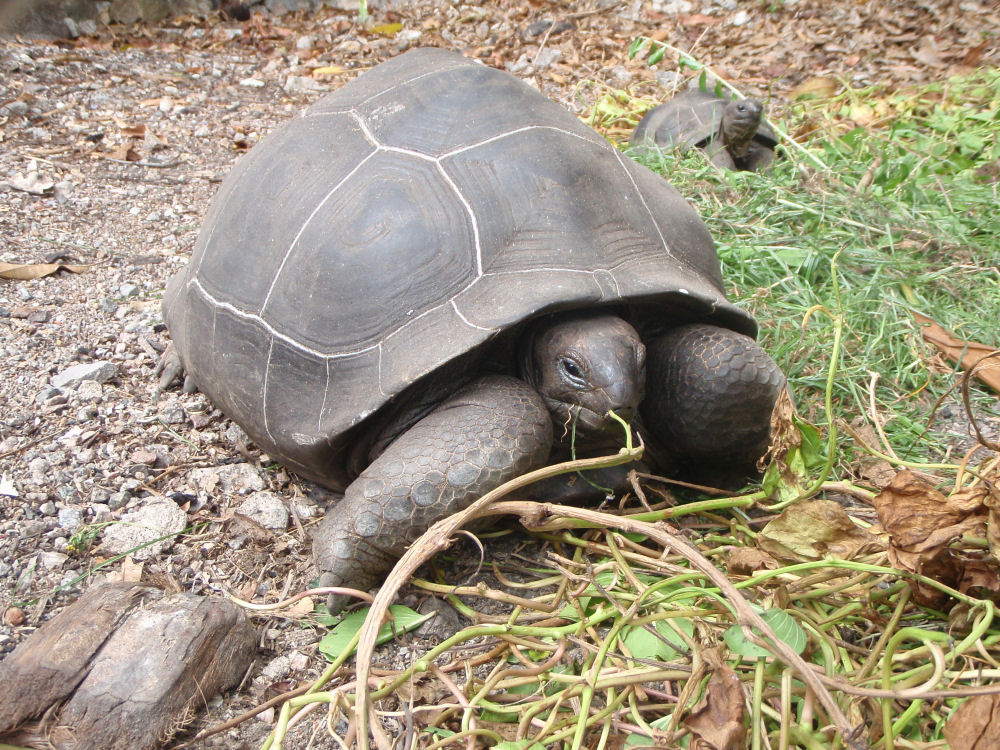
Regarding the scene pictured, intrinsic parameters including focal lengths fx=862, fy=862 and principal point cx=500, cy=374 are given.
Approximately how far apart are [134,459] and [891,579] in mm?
2086

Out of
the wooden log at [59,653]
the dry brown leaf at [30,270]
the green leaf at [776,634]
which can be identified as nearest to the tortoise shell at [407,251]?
the wooden log at [59,653]

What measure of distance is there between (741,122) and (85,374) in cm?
329

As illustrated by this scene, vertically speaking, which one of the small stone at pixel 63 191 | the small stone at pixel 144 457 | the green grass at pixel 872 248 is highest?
the small stone at pixel 63 191

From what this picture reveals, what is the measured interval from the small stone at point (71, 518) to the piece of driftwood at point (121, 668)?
0.46 m

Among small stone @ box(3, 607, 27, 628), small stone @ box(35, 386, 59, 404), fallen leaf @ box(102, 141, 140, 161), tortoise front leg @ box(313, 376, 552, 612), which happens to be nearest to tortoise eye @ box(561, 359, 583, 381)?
tortoise front leg @ box(313, 376, 552, 612)

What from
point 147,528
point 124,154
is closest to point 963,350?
point 147,528

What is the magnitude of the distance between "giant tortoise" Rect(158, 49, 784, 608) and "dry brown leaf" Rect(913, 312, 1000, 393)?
924 millimetres

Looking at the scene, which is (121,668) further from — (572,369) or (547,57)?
(547,57)

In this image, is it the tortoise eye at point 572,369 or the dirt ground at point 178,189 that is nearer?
the tortoise eye at point 572,369

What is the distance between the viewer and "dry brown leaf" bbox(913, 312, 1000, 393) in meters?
2.81

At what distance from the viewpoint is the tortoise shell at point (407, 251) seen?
213cm

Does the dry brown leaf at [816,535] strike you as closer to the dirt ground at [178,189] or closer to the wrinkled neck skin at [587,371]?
the wrinkled neck skin at [587,371]

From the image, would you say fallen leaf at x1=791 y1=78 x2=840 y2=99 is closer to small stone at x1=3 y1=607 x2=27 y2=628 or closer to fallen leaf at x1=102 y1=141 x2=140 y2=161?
fallen leaf at x1=102 y1=141 x2=140 y2=161

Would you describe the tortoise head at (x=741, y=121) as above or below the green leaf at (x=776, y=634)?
below
